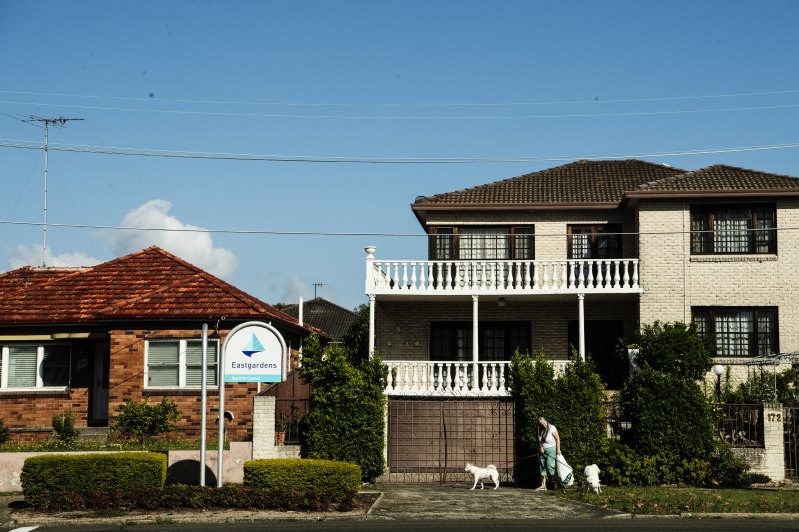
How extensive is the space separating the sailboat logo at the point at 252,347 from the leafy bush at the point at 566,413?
6234 mm

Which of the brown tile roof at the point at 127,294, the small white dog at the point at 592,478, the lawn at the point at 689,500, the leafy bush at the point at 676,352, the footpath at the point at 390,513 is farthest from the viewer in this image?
the brown tile roof at the point at 127,294

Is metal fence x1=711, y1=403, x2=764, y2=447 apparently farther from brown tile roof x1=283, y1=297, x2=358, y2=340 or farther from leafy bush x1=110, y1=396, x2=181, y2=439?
brown tile roof x1=283, y1=297, x2=358, y2=340

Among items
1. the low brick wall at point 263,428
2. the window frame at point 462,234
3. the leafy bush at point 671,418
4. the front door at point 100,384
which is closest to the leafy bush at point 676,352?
the leafy bush at point 671,418

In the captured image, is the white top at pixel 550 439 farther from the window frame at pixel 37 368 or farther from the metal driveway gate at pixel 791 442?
the window frame at pixel 37 368

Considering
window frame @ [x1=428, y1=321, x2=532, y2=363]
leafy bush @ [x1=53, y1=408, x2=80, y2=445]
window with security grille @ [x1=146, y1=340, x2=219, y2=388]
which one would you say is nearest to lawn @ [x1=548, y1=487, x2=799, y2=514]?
window frame @ [x1=428, y1=321, x2=532, y2=363]

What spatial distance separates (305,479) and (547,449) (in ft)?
17.6

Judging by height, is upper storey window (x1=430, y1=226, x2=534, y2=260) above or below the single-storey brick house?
above

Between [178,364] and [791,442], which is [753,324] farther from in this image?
[178,364]

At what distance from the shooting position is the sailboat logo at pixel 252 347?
1780 cm

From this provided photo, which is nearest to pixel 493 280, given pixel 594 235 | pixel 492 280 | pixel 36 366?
pixel 492 280

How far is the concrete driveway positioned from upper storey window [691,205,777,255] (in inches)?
429

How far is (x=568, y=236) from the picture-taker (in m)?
28.9

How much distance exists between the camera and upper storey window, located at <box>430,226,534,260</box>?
94.5 ft

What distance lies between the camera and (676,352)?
80.0 ft
